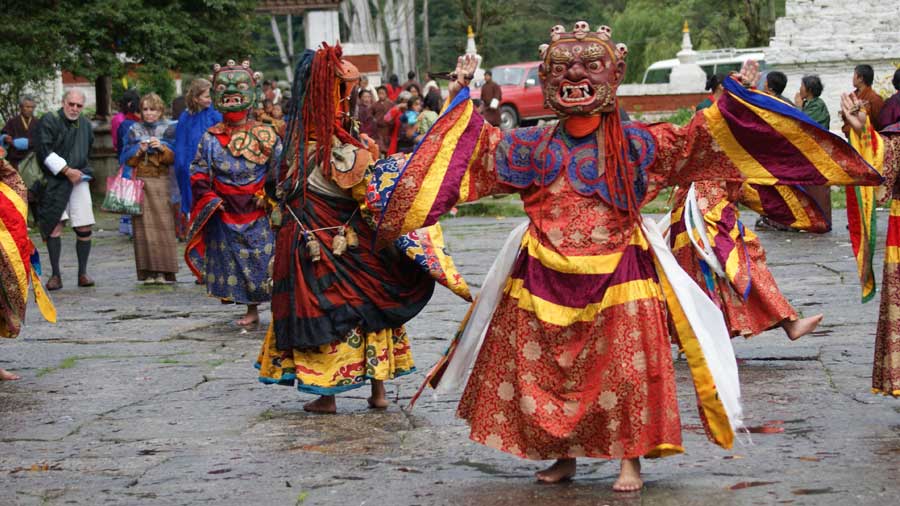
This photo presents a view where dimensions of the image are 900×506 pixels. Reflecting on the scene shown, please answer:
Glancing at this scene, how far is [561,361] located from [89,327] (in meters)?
5.87

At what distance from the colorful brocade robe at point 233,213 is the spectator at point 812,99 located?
20.6 feet

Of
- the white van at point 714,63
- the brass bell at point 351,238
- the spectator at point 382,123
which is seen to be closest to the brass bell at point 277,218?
the brass bell at point 351,238

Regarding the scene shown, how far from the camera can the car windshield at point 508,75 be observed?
Result: 32844 mm

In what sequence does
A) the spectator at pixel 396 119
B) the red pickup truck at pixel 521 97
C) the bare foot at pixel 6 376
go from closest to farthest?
the bare foot at pixel 6 376, the spectator at pixel 396 119, the red pickup truck at pixel 521 97

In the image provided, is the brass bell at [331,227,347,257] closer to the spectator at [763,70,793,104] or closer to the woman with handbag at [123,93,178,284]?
the woman with handbag at [123,93,178,284]

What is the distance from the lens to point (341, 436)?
6.60 m

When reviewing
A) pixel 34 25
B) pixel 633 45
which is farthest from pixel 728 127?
pixel 633 45

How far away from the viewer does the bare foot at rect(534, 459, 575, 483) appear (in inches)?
220

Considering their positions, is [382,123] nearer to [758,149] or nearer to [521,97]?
[521,97]

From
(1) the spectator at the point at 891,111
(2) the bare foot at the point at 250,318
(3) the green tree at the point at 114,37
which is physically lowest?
(2) the bare foot at the point at 250,318

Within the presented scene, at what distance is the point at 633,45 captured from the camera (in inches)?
1694

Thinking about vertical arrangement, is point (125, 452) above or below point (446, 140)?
below

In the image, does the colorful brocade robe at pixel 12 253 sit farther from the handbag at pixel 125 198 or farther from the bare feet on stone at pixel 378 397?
the handbag at pixel 125 198

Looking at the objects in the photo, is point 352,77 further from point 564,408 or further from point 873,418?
point 873,418
